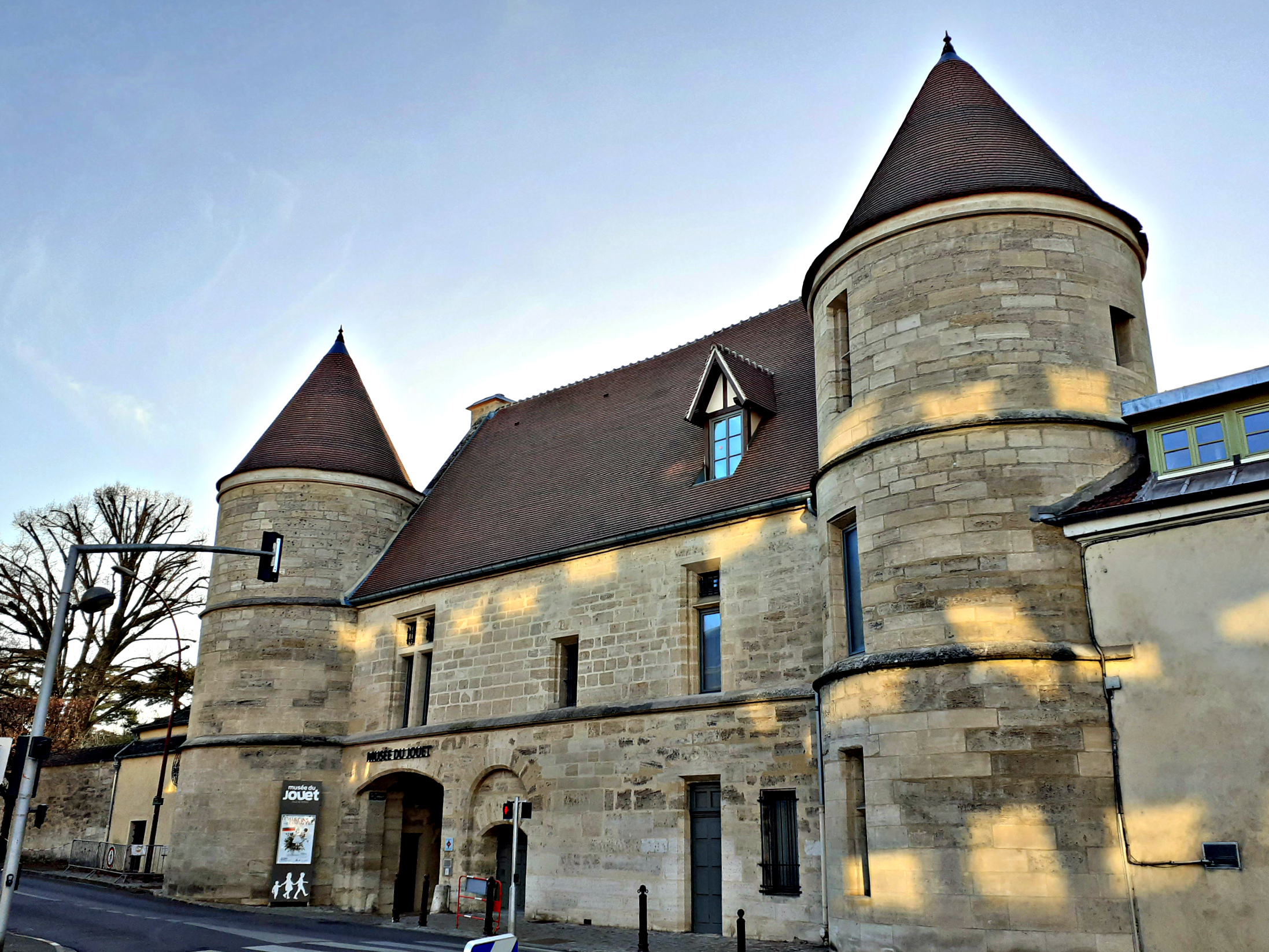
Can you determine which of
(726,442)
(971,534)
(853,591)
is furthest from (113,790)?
(971,534)

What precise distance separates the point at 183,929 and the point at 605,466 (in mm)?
10636

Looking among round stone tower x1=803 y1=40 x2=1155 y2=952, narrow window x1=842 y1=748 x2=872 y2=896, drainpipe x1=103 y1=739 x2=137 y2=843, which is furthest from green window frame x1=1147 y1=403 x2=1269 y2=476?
drainpipe x1=103 y1=739 x2=137 y2=843

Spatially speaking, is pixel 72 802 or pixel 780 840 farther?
pixel 72 802

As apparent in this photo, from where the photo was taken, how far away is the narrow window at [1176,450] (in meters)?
12.0

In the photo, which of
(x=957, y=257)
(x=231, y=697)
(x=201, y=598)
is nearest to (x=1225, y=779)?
(x=957, y=257)

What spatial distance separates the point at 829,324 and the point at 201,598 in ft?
89.2

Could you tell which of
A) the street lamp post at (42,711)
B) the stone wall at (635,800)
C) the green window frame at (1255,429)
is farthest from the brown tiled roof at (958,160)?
the street lamp post at (42,711)

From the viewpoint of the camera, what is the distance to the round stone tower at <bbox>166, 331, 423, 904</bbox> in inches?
844

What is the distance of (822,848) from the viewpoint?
14406 mm

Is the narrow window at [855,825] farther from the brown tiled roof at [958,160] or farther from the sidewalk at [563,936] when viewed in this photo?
the brown tiled roof at [958,160]

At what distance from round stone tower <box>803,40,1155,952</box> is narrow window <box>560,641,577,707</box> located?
6260mm

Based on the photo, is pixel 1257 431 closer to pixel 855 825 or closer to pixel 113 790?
pixel 855 825

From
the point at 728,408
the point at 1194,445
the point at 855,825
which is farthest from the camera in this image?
the point at 728,408

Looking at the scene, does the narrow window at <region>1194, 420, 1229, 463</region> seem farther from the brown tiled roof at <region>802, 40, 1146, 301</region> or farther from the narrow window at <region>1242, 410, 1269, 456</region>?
the brown tiled roof at <region>802, 40, 1146, 301</region>
